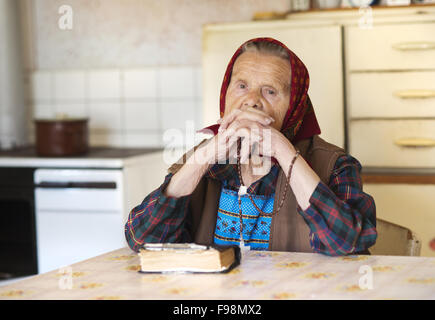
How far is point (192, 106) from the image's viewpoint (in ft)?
11.4

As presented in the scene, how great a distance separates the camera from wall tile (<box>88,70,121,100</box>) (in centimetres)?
357

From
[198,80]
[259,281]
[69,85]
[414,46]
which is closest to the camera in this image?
[259,281]

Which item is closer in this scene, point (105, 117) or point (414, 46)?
point (414, 46)

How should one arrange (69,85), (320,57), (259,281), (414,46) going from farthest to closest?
(69,85)
(320,57)
(414,46)
(259,281)

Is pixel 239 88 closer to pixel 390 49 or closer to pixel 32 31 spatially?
pixel 390 49

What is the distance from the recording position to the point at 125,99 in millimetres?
3572

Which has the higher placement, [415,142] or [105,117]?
[105,117]

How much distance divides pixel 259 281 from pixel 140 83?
2493 millimetres

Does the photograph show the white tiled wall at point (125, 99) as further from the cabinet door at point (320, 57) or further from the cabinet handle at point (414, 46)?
the cabinet handle at point (414, 46)

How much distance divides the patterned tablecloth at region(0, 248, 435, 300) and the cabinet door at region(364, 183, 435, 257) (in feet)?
4.75

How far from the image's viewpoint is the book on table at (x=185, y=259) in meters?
1.25

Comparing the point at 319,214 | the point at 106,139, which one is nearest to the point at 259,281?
the point at 319,214

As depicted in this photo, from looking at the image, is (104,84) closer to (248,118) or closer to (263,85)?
(263,85)

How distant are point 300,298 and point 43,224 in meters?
2.24
